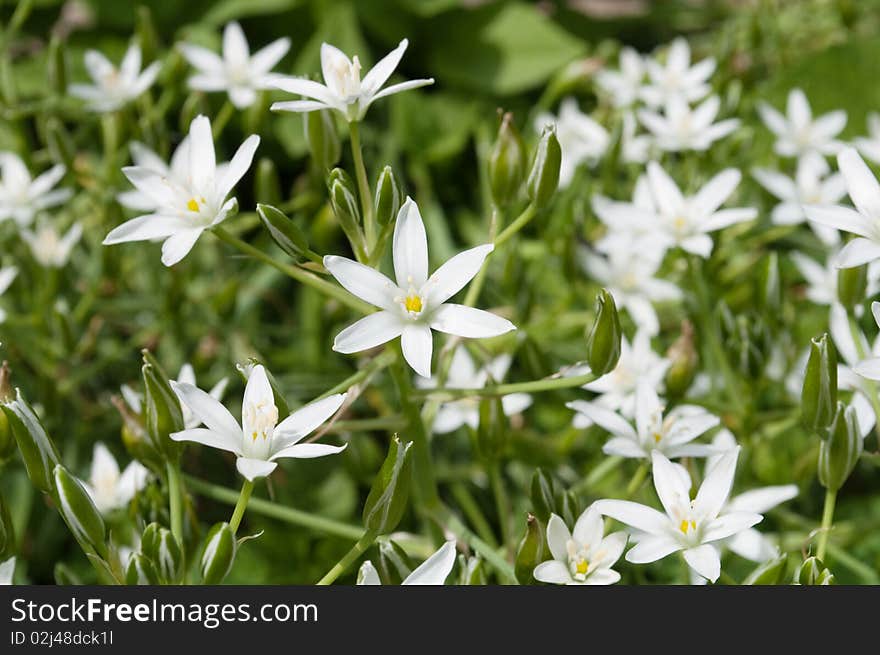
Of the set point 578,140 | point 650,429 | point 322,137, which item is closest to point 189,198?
point 322,137

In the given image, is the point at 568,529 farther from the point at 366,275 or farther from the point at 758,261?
the point at 758,261

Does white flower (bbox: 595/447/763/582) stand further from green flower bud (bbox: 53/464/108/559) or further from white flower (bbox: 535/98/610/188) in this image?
white flower (bbox: 535/98/610/188)

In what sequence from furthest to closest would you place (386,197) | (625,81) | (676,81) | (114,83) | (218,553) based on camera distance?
1. (625,81)
2. (676,81)
3. (114,83)
4. (386,197)
5. (218,553)

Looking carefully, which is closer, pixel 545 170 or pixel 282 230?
pixel 282 230

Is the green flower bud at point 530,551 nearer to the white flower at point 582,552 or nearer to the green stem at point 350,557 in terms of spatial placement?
the white flower at point 582,552

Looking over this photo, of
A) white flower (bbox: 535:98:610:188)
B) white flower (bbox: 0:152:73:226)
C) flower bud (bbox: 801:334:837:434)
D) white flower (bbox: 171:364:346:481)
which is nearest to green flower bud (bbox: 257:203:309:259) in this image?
white flower (bbox: 171:364:346:481)

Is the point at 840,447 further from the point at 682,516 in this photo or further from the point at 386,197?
the point at 386,197
